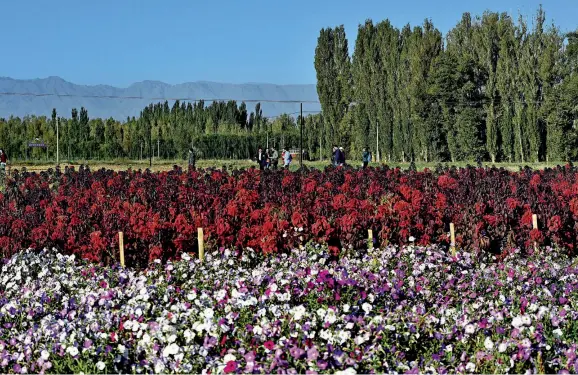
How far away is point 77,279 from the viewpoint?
7.75m

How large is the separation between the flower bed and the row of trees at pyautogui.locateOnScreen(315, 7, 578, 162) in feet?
125

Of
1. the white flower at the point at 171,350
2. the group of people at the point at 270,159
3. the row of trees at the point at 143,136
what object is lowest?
the white flower at the point at 171,350

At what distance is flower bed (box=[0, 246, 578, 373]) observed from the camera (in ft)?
16.4

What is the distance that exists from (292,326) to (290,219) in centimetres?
562

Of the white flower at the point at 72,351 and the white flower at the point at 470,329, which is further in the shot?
the white flower at the point at 470,329

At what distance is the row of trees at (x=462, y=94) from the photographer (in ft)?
144

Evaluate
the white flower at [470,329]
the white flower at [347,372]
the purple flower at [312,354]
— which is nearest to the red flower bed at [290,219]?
the white flower at [470,329]

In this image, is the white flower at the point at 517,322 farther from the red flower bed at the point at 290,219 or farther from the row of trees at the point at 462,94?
the row of trees at the point at 462,94

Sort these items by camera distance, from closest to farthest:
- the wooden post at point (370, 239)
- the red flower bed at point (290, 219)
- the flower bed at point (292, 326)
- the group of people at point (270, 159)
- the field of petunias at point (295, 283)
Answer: the flower bed at point (292, 326)
the field of petunias at point (295, 283)
the red flower bed at point (290, 219)
the wooden post at point (370, 239)
the group of people at point (270, 159)

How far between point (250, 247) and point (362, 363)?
16.5 feet

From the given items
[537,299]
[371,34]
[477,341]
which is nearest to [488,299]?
[537,299]

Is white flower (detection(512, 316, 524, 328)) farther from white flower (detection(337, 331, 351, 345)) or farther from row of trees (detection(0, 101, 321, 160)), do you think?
row of trees (detection(0, 101, 321, 160))

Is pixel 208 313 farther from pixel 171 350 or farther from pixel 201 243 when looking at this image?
pixel 201 243

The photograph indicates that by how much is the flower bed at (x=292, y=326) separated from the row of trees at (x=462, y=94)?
3806cm
